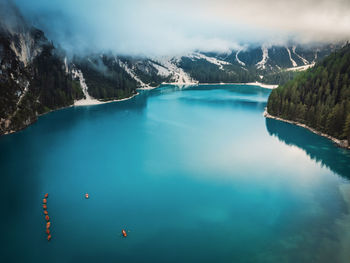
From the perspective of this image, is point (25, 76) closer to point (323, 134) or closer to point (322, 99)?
point (323, 134)

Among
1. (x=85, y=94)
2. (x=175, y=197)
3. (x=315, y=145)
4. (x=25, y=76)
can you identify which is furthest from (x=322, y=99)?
(x=85, y=94)

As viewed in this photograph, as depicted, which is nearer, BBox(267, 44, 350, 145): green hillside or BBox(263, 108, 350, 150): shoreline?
BBox(263, 108, 350, 150): shoreline

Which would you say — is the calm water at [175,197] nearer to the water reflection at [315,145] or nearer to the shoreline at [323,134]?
the water reflection at [315,145]

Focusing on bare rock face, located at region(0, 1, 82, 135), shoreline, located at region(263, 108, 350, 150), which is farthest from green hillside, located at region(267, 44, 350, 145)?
bare rock face, located at region(0, 1, 82, 135)

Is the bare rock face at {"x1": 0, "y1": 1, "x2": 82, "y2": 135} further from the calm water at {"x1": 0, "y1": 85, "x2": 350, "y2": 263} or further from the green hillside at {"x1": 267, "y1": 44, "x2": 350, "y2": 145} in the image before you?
the green hillside at {"x1": 267, "y1": 44, "x2": 350, "y2": 145}

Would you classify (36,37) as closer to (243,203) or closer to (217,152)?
(217,152)

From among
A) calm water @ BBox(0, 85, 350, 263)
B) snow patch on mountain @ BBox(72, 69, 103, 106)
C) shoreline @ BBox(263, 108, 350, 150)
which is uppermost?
snow patch on mountain @ BBox(72, 69, 103, 106)

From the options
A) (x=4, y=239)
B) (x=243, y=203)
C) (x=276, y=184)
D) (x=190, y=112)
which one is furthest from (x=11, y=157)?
(x=190, y=112)
